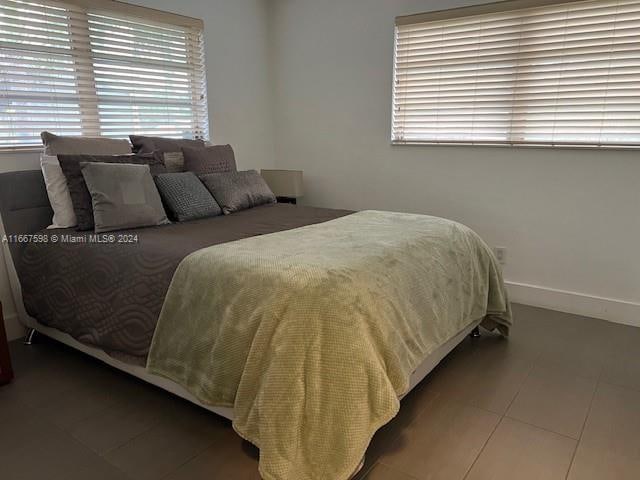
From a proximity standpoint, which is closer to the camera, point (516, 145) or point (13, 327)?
point (13, 327)

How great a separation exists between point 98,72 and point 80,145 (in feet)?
2.17

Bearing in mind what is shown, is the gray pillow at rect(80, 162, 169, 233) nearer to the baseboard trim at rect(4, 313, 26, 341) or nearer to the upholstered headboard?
the upholstered headboard

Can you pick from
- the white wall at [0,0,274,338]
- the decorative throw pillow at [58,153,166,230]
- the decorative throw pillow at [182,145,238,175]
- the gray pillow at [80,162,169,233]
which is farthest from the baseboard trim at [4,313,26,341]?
the white wall at [0,0,274,338]

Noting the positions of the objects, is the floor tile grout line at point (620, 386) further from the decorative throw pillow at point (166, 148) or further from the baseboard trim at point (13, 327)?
the baseboard trim at point (13, 327)

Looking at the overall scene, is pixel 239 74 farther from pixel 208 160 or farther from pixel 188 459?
pixel 188 459

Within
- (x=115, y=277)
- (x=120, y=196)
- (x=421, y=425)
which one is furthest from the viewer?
(x=120, y=196)

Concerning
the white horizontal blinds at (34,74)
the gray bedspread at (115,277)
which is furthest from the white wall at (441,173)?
the white horizontal blinds at (34,74)

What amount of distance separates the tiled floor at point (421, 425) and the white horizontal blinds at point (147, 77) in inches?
66.5

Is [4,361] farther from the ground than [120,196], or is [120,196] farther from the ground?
[120,196]

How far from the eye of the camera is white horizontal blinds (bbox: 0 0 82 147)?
8.59 feet

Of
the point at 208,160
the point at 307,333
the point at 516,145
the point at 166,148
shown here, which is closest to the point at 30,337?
the point at 166,148

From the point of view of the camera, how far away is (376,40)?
3.58 metres

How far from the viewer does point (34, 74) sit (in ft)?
8.95

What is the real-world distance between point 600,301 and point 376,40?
249cm
